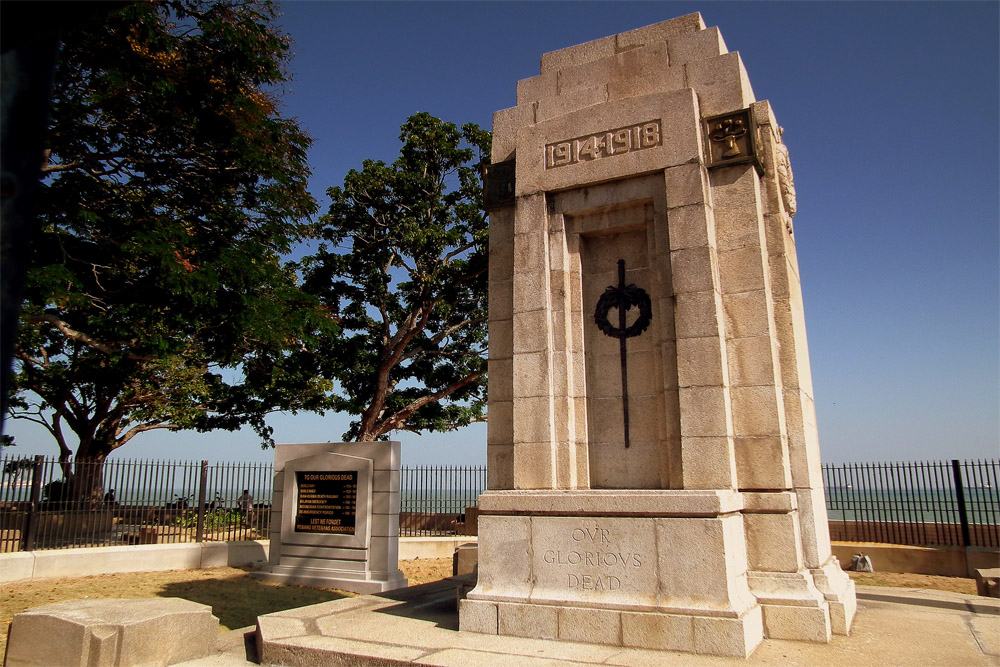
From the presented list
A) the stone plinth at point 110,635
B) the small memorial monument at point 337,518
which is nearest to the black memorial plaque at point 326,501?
the small memorial monument at point 337,518

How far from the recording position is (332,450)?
14.8m

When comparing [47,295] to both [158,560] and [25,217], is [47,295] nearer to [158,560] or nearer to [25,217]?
[158,560]

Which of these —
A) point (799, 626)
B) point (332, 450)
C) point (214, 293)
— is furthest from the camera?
point (214, 293)

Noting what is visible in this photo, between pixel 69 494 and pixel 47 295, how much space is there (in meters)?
4.64

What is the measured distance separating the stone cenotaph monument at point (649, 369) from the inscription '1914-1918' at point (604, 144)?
0.02 metres

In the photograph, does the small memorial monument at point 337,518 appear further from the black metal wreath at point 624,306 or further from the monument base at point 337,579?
the black metal wreath at point 624,306

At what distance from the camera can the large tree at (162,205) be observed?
1481 centimetres

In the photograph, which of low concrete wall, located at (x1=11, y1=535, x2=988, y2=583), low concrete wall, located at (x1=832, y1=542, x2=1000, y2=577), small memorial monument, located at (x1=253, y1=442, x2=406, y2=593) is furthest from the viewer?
low concrete wall, located at (x1=832, y1=542, x2=1000, y2=577)

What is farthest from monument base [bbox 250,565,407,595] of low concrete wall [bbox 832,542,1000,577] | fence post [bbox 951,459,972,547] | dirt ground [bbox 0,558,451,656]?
fence post [bbox 951,459,972,547]

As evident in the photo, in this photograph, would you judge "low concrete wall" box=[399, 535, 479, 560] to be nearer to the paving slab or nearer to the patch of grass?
the patch of grass

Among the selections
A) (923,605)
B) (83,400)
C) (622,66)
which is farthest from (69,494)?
(923,605)

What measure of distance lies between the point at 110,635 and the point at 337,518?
810 cm

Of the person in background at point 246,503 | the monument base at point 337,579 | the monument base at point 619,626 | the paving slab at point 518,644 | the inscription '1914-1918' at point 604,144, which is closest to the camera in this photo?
the paving slab at point 518,644

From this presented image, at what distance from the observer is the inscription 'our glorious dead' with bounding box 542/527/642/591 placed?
20.8 feet
